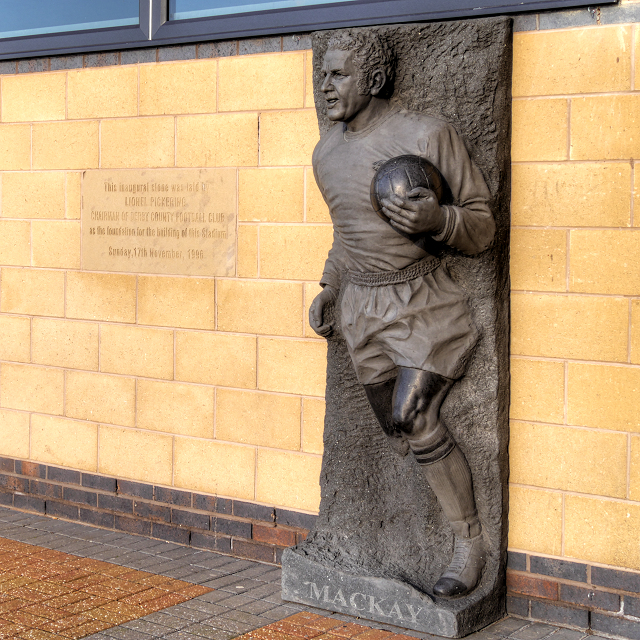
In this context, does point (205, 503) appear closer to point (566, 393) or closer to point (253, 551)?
point (253, 551)

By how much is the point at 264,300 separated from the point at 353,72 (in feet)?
4.36

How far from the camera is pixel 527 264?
420cm

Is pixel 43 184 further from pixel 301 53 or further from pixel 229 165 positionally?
pixel 301 53

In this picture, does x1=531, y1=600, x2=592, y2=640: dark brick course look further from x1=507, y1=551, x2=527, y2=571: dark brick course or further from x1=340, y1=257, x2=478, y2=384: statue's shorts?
x1=340, y1=257, x2=478, y2=384: statue's shorts

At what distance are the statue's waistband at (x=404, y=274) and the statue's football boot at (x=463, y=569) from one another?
1093mm

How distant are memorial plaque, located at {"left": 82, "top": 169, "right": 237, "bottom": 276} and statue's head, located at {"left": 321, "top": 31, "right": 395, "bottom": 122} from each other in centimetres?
106

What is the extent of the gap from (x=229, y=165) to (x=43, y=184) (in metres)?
1.28

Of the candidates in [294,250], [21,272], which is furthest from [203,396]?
[21,272]

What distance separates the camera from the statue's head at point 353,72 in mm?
4070

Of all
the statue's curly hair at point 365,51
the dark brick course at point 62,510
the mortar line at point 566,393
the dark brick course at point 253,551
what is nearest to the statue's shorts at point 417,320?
the mortar line at point 566,393

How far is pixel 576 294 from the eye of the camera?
410 cm

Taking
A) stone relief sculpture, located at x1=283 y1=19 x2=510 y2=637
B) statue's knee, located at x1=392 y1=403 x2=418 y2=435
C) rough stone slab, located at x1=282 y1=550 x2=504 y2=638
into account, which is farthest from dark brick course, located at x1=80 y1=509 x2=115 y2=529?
statue's knee, located at x1=392 y1=403 x2=418 y2=435

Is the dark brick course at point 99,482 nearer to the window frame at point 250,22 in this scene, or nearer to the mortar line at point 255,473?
the mortar line at point 255,473

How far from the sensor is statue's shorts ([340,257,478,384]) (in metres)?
4.08
